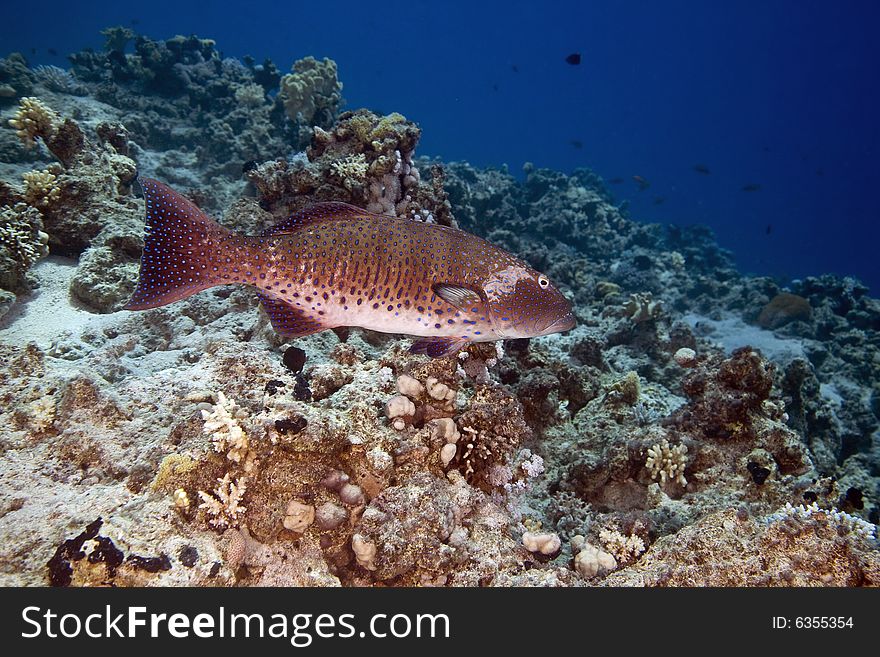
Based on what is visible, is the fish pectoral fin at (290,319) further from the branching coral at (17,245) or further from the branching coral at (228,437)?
A: the branching coral at (17,245)

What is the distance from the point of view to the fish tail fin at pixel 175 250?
328 cm

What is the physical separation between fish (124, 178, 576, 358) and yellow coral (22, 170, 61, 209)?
3902 mm

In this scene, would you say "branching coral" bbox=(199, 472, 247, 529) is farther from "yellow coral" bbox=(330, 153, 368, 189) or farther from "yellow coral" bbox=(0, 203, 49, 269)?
"yellow coral" bbox=(330, 153, 368, 189)

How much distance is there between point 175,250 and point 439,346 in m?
2.00

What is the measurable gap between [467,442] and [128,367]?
11.1 feet

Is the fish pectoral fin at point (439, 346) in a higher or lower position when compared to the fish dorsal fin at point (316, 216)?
lower

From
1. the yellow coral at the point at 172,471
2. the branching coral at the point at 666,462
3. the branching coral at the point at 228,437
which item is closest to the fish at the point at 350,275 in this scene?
the branching coral at the point at 228,437

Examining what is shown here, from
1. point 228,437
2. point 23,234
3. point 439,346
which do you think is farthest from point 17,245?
point 439,346

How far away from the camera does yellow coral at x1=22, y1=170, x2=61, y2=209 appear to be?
5.78 meters

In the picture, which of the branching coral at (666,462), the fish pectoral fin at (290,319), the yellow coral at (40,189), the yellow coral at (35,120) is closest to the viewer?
the fish pectoral fin at (290,319)

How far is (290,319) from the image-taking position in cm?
346

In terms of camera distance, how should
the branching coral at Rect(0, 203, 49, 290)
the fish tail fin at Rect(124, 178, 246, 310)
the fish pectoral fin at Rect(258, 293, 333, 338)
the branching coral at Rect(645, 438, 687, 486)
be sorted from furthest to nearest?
the branching coral at Rect(0, 203, 49, 290) < the branching coral at Rect(645, 438, 687, 486) < the fish pectoral fin at Rect(258, 293, 333, 338) < the fish tail fin at Rect(124, 178, 246, 310)

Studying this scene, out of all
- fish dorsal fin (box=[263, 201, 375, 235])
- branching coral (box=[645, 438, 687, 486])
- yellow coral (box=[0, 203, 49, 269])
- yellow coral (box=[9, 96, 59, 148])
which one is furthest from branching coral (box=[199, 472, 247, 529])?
yellow coral (box=[9, 96, 59, 148])

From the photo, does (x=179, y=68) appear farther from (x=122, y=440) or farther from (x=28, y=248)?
(x=122, y=440)
